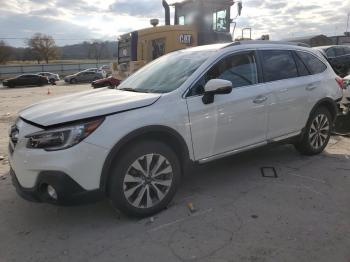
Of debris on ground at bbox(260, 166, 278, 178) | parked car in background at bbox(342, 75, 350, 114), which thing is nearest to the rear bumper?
debris on ground at bbox(260, 166, 278, 178)

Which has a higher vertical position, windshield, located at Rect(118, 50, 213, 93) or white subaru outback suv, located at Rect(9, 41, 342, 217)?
windshield, located at Rect(118, 50, 213, 93)

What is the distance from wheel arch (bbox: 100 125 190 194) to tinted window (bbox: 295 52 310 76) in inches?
96.1

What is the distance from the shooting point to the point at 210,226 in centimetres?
385

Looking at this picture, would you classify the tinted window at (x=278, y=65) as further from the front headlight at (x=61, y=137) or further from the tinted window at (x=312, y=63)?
the front headlight at (x=61, y=137)

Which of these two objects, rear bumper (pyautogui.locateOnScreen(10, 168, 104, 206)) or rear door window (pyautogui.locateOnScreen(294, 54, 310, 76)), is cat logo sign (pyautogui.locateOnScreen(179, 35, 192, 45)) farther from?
rear bumper (pyautogui.locateOnScreen(10, 168, 104, 206))

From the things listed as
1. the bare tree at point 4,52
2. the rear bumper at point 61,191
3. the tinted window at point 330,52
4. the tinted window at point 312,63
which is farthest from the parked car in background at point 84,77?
the rear bumper at point 61,191

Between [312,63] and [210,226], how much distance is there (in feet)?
10.9

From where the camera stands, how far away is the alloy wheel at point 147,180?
3.87 m

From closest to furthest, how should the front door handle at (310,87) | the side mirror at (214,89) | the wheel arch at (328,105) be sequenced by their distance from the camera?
the side mirror at (214,89)
the front door handle at (310,87)
the wheel arch at (328,105)

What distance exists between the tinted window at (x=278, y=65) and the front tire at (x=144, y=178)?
191 centimetres

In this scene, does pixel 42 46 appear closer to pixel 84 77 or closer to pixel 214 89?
pixel 84 77

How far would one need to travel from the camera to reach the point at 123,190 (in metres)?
3.81

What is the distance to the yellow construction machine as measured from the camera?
1132cm

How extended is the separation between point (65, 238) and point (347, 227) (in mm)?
2740
